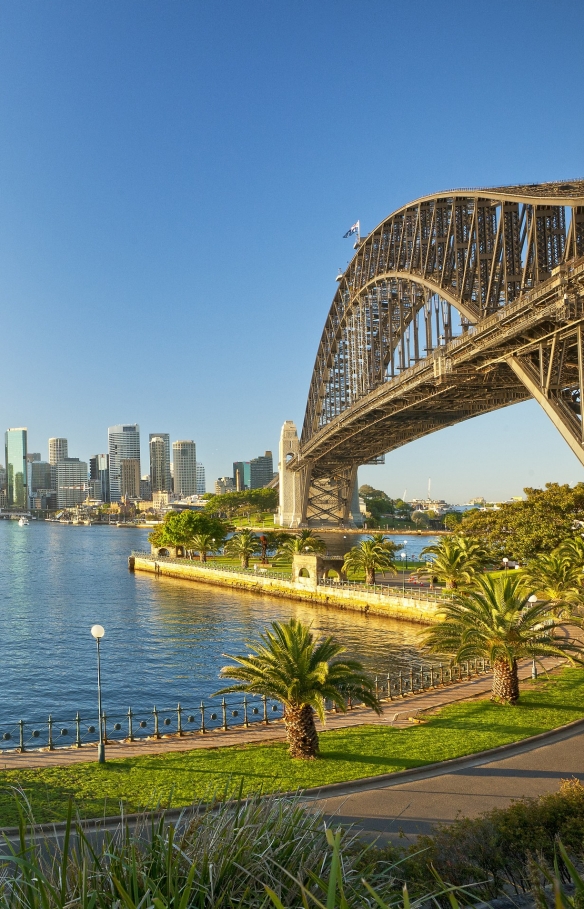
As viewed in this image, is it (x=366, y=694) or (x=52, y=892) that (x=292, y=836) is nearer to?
(x=52, y=892)

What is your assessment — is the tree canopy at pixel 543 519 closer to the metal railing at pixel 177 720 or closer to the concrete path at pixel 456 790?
the metal railing at pixel 177 720

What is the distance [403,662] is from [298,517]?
105 metres

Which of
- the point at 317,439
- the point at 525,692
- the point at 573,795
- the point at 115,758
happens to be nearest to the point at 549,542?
the point at 525,692

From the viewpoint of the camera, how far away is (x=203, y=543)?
291 feet

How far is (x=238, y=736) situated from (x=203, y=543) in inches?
2646

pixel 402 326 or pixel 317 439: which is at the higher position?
pixel 402 326

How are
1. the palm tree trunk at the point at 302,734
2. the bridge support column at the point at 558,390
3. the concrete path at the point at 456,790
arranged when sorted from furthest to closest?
→ 1. the bridge support column at the point at 558,390
2. the palm tree trunk at the point at 302,734
3. the concrete path at the point at 456,790

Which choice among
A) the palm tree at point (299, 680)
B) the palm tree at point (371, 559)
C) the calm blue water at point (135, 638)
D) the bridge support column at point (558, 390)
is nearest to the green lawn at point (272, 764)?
the palm tree at point (299, 680)

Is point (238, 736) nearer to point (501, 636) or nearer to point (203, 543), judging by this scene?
point (501, 636)

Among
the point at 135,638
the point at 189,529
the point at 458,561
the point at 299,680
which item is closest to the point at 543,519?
the point at 458,561

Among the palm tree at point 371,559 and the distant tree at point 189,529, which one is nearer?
the palm tree at point 371,559

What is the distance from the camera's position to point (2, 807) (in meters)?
15.4

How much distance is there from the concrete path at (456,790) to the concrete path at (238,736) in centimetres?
436

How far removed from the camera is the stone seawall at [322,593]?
169 feet
